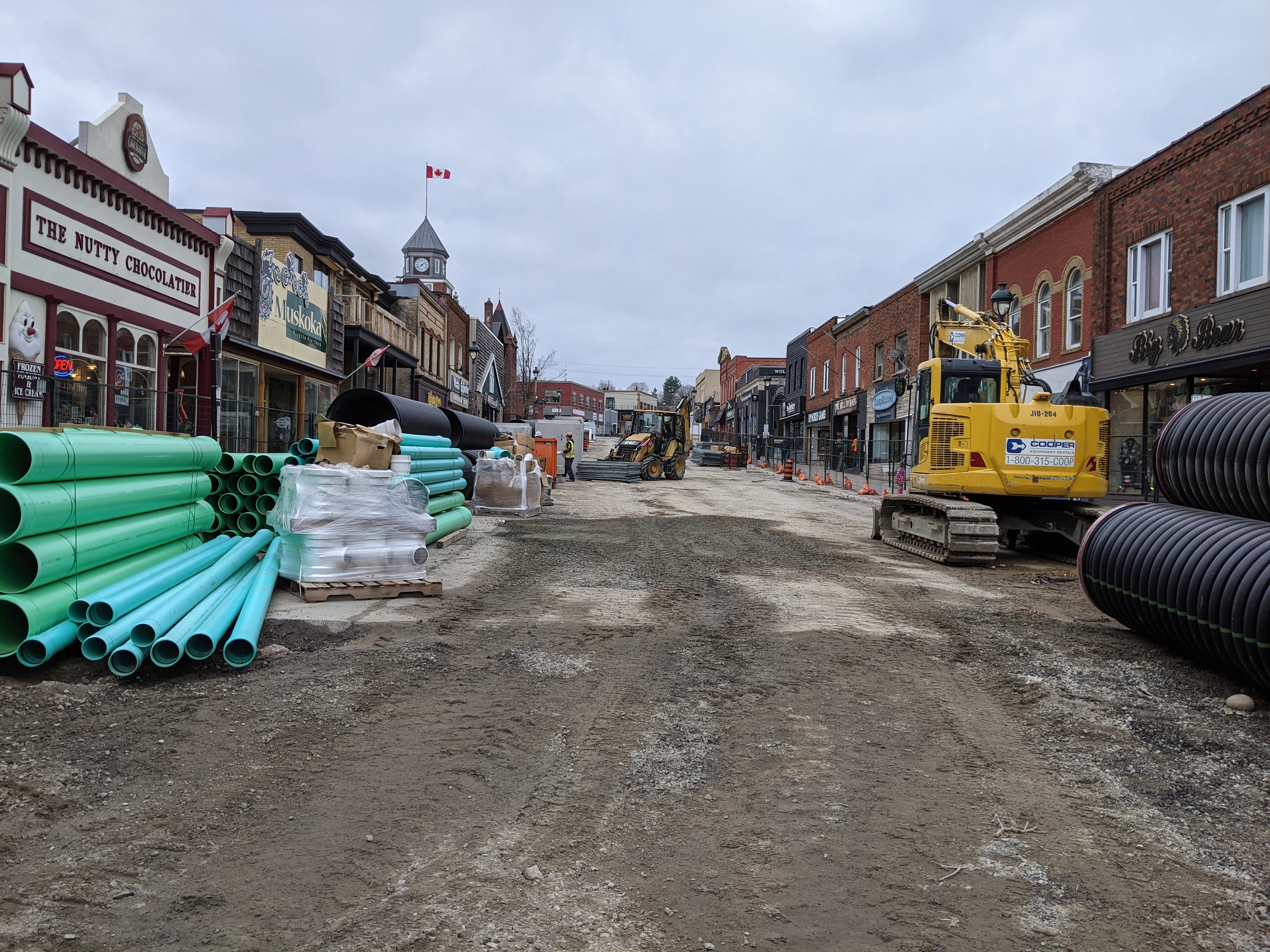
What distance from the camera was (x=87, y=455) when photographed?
6727 millimetres

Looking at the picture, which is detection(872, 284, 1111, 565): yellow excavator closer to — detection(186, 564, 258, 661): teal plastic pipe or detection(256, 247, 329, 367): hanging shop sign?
detection(186, 564, 258, 661): teal plastic pipe

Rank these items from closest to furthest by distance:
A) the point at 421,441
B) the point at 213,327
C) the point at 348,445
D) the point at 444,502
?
the point at 348,445 < the point at 421,441 < the point at 444,502 < the point at 213,327

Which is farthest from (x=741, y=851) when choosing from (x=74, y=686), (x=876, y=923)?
(x=74, y=686)

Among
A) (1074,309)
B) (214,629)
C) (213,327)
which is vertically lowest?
(214,629)

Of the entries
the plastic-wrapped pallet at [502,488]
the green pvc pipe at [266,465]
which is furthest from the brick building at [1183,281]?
the green pvc pipe at [266,465]

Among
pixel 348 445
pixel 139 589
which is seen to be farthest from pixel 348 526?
pixel 139 589

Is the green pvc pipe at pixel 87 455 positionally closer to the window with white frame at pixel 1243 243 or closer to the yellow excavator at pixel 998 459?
the yellow excavator at pixel 998 459

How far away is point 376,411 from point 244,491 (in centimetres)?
460

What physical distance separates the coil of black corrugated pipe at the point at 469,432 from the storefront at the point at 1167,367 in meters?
13.8

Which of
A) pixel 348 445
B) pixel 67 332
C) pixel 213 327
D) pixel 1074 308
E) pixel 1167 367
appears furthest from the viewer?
pixel 1074 308

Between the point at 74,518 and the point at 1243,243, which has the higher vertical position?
the point at 1243,243

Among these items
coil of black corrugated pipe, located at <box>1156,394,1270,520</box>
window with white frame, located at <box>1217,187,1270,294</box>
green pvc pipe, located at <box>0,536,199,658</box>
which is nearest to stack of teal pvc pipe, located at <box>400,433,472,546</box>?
green pvc pipe, located at <box>0,536,199,658</box>

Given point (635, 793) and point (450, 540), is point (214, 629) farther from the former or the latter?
point (450, 540)

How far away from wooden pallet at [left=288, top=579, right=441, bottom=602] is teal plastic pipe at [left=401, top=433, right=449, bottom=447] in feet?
12.7
